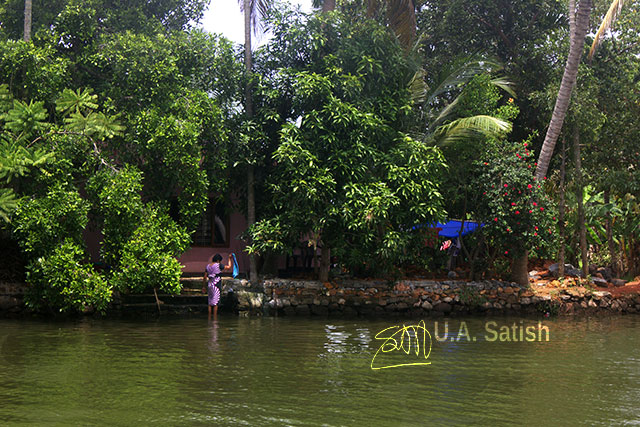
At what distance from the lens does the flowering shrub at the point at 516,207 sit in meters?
19.5

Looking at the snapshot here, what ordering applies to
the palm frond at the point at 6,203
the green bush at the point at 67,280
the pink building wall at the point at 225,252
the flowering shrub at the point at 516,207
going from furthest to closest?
the pink building wall at the point at 225,252
the flowering shrub at the point at 516,207
the green bush at the point at 67,280
the palm frond at the point at 6,203

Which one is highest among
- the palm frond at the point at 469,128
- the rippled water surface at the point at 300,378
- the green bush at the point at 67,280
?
the palm frond at the point at 469,128

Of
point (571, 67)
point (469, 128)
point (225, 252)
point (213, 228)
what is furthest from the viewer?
point (213, 228)

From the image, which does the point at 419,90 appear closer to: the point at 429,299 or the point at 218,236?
the point at 429,299

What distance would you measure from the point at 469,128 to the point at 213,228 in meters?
9.25

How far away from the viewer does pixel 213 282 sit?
18.1m

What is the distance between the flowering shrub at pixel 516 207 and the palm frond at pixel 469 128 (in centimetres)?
99

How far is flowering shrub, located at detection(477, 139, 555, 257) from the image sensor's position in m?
19.5

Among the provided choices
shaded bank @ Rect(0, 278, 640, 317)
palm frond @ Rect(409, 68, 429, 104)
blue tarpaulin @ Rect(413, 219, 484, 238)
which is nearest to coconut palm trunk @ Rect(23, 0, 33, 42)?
shaded bank @ Rect(0, 278, 640, 317)

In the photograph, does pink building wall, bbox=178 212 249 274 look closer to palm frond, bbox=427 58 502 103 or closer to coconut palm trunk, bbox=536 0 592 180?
palm frond, bbox=427 58 502 103

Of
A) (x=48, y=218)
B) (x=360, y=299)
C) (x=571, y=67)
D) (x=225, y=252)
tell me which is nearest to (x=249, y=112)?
(x=225, y=252)
